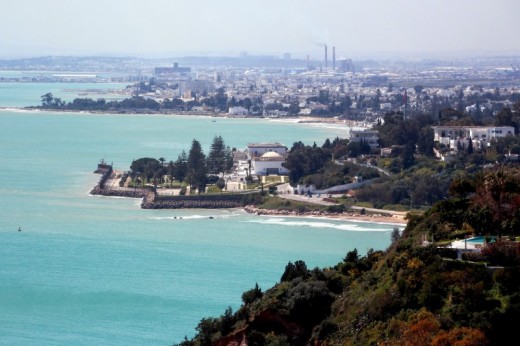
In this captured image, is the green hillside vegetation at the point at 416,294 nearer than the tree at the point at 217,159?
Yes

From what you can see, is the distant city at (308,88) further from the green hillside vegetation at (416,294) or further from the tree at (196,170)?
the green hillside vegetation at (416,294)

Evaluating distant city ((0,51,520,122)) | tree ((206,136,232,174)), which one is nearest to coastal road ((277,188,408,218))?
tree ((206,136,232,174))

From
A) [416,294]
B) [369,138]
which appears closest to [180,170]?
[369,138]

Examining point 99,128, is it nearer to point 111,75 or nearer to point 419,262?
point 419,262

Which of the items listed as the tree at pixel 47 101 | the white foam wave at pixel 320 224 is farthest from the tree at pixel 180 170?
the tree at pixel 47 101

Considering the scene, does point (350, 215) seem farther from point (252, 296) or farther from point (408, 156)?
point (252, 296)

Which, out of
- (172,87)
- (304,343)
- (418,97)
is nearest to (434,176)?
(304,343)

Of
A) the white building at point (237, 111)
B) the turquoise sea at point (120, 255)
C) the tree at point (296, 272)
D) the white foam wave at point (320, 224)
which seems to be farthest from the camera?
the white building at point (237, 111)

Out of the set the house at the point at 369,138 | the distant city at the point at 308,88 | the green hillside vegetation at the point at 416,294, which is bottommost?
the distant city at the point at 308,88
